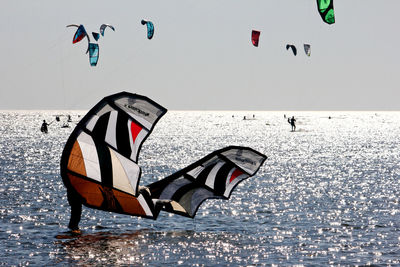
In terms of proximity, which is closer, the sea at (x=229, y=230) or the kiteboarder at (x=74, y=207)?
the sea at (x=229, y=230)

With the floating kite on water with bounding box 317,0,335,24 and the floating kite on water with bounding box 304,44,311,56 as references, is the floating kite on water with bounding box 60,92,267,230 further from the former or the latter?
the floating kite on water with bounding box 304,44,311,56

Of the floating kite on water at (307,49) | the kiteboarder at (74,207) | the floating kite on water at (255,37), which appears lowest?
the kiteboarder at (74,207)

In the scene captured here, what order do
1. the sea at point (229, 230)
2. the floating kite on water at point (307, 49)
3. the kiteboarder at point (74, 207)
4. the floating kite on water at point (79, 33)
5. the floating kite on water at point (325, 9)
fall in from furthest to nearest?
the floating kite on water at point (307, 49)
the floating kite on water at point (79, 33)
the kiteboarder at point (74, 207)
the sea at point (229, 230)
the floating kite on water at point (325, 9)

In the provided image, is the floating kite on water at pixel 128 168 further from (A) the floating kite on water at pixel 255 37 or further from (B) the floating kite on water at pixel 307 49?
(B) the floating kite on water at pixel 307 49

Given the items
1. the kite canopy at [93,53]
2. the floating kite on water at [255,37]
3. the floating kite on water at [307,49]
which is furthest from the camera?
the floating kite on water at [307,49]

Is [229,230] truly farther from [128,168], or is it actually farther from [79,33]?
[79,33]

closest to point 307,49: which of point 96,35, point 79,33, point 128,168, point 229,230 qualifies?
point 96,35

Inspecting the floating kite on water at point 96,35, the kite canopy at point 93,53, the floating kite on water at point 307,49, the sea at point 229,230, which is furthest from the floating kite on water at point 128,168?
the floating kite on water at point 96,35

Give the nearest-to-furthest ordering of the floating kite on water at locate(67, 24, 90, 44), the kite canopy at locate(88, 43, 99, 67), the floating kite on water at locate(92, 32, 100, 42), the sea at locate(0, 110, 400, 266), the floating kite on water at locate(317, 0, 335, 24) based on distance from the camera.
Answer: the floating kite on water at locate(317, 0, 335, 24), the sea at locate(0, 110, 400, 266), the kite canopy at locate(88, 43, 99, 67), the floating kite on water at locate(67, 24, 90, 44), the floating kite on water at locate(92, 32, 100, 42)

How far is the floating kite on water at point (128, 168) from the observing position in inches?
954

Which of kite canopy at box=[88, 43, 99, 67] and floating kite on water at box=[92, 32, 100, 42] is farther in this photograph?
floating kite on water at box=[92, 32, 100, 42]

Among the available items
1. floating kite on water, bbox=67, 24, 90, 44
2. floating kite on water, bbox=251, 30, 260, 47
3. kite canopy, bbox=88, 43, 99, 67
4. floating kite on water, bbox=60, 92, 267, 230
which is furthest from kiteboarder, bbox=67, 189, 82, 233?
floating kite on water, bbox=251, 30, 260, 47

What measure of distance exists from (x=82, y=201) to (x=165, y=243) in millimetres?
4004

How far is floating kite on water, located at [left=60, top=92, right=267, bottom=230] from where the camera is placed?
79.5 ft
